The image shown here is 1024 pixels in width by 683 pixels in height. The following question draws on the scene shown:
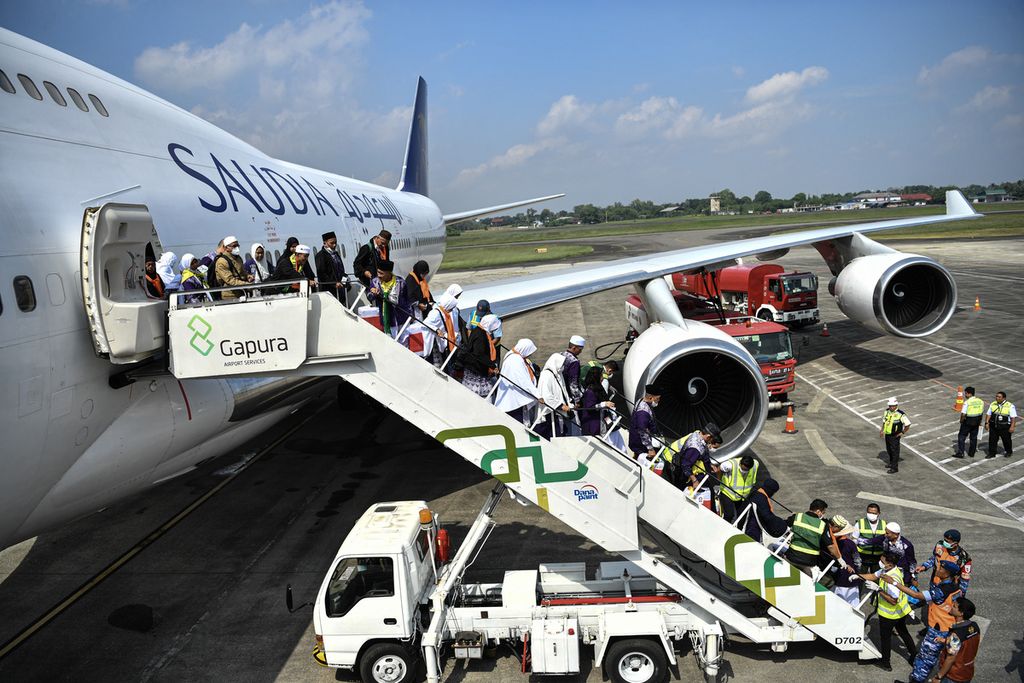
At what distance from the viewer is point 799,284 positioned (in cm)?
2812

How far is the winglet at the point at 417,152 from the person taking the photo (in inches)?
1373

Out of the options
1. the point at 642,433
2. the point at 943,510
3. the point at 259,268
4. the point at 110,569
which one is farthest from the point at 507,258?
the point at 642,433

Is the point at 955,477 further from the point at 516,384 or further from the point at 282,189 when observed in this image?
the point at 282,189

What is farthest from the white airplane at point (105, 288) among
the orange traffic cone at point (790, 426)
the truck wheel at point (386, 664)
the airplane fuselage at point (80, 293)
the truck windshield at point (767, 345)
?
the truck windshield at point (767, 345)

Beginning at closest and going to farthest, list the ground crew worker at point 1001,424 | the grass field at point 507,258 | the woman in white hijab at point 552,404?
1. the woman in white hijab at point 552,404
2. the ground crew worker at point 1001,424
3. the grass field at point 507,258

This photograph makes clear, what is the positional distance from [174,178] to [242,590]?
5954 millimetres

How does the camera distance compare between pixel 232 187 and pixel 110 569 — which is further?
pixel 110 569

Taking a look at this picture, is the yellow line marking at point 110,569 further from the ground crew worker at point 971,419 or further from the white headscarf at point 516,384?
the ground crew worker at point 971,419

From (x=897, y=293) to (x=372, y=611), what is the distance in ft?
59.9

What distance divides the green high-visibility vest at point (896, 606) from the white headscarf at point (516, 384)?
4538 millimetres

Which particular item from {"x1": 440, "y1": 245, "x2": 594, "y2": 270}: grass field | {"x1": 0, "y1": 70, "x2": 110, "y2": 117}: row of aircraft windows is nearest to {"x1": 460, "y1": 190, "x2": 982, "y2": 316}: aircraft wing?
{"x1": 0, "y1": 70, "x2": 110, "y2": 117}: row of aircraft windows

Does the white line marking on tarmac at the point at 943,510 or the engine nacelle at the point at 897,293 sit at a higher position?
the engine nacelle at the point at 897,293

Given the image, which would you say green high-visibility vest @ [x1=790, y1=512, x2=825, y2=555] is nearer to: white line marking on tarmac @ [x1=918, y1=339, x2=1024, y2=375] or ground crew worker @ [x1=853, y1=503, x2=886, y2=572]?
ground crew worker @ [x1=853, y1=503, x2=886, y2=572]

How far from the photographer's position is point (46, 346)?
697cm
